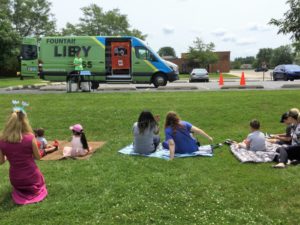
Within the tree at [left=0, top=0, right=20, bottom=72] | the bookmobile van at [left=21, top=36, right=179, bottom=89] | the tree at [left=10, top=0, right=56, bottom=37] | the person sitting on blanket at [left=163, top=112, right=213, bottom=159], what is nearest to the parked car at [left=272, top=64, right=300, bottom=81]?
the bookmobile van at [left=21, top=36, right=179, bottom=89]

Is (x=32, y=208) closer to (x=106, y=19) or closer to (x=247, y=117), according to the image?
(x=247, y=117)

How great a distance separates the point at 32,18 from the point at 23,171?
243 ft

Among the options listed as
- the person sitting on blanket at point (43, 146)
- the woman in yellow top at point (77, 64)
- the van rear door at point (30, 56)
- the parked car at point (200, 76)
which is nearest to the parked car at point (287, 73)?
the parked car at point (200, 76)

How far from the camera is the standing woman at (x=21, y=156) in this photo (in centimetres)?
579

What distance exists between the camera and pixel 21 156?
5.84 meters

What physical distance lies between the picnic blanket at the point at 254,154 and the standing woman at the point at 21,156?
3830 mm

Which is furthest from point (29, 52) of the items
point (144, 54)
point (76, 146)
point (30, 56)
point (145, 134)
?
point (145, 134)

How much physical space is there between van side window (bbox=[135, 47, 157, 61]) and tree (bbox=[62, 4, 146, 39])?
4312 centimetres

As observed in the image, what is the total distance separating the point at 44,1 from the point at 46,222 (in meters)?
77.2

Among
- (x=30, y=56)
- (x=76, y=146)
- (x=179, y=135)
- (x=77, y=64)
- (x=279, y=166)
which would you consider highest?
(x=30, y=56)

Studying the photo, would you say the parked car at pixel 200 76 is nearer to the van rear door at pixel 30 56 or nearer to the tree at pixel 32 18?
the van rear door at pixel 30 56

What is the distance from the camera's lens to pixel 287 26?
37.0ft

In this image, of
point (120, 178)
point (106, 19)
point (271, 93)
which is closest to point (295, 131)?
point (120, 178)

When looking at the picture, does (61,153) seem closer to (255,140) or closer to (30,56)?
(255,140)
